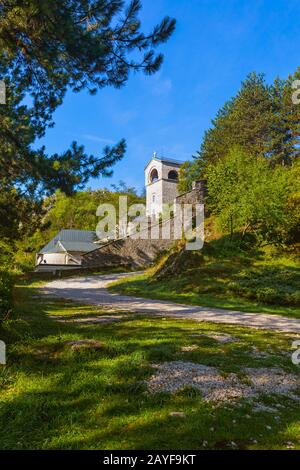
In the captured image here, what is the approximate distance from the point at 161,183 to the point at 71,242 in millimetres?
14118

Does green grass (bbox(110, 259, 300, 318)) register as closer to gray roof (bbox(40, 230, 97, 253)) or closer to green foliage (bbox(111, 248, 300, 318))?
green foliage (bbox(111, 248, 300, 318))

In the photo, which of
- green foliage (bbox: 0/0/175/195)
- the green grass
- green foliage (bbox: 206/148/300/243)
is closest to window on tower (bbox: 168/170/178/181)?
green foliage (bbox: 206/148/300/243)

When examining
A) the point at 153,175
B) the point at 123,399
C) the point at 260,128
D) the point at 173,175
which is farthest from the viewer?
the point at 153,175

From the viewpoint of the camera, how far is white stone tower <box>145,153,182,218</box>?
4484 centimetres

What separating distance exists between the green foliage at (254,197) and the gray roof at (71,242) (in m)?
24.2

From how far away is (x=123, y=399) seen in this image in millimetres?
4387

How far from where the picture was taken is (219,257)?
69.1ft

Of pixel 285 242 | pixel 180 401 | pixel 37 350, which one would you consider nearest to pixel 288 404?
pixel 180 401

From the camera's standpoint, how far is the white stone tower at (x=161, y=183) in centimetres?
4484

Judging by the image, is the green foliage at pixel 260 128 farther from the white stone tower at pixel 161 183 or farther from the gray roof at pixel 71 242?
the gray roof at pixel 71 242

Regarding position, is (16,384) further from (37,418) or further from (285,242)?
(285,242)

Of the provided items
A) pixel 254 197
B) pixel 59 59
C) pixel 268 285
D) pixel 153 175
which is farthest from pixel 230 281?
pixel 153 175

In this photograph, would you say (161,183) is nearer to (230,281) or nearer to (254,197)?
(254,197)

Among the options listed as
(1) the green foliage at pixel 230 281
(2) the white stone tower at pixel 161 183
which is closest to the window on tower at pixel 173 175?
(2) the white stone tower at pixel 161 183
